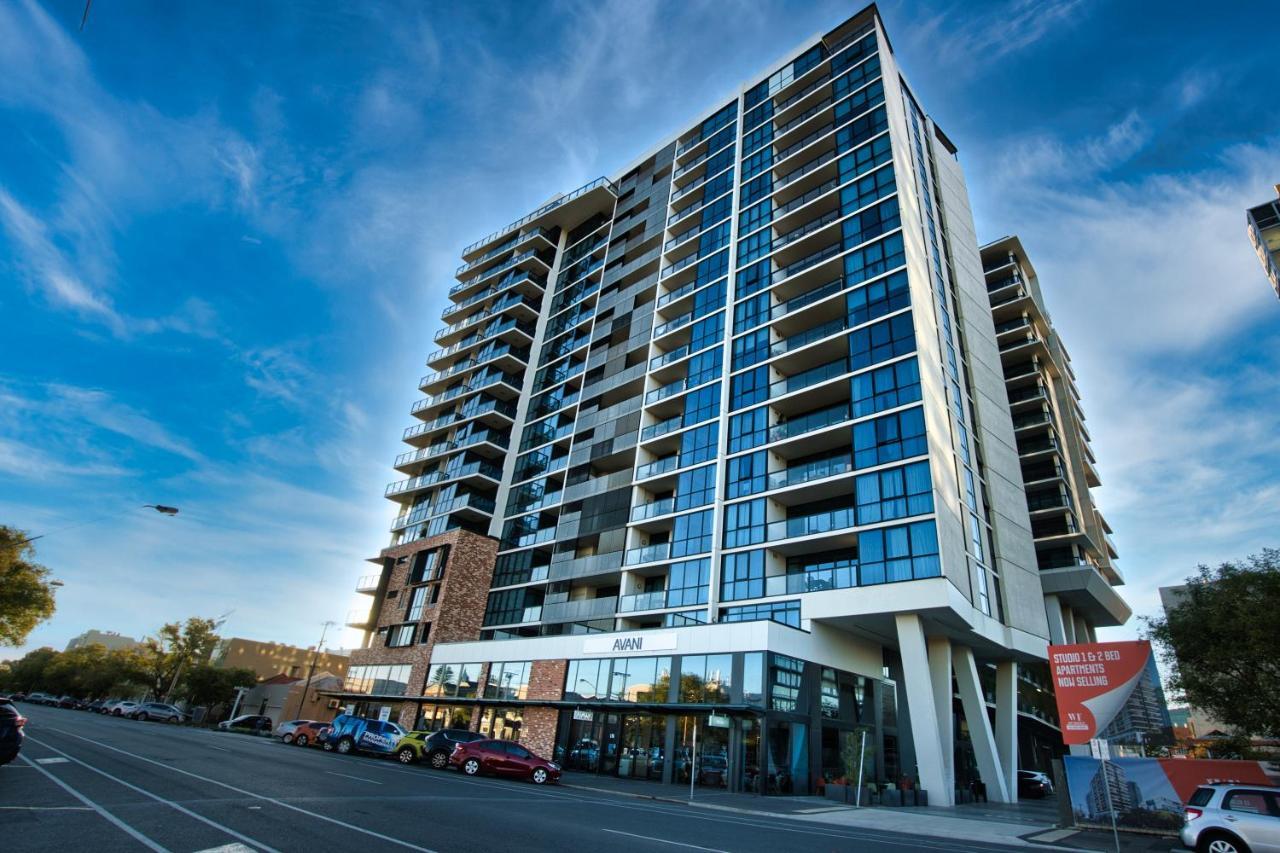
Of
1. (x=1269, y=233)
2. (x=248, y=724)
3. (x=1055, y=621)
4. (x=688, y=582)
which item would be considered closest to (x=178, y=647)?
(x=248, y=724)

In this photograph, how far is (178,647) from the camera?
71.3 metres

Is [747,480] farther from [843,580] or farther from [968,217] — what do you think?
[968,217]

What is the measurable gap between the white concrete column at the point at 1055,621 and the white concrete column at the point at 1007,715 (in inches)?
431

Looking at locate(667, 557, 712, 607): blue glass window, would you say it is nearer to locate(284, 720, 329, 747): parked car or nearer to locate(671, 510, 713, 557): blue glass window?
locate(671, 510, 713, 557): blue glass window

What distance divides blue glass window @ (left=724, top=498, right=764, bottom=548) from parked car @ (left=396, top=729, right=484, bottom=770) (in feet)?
52.0

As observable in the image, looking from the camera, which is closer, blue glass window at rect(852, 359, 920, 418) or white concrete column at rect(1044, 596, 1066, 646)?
blue glass window at rect(852, 359, 920, 418)

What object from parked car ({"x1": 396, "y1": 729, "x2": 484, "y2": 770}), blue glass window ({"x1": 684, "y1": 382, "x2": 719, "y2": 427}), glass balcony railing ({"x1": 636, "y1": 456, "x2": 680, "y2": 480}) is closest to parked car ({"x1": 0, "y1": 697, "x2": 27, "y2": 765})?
parked car ({"x1": 396, "y1": 729, "x2": 484, "y2": 770})

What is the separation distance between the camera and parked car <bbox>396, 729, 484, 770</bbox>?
81.9 feet

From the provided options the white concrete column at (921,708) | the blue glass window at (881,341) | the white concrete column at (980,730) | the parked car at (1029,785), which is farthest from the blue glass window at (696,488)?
the parked car at (1029,785)

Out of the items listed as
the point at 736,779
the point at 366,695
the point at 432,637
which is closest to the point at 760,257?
the point at 736,779

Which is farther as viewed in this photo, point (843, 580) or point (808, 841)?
point (843, 580)

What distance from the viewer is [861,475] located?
31.2 m

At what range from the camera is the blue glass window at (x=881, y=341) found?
3262 cm

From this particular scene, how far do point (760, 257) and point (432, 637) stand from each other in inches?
1338
